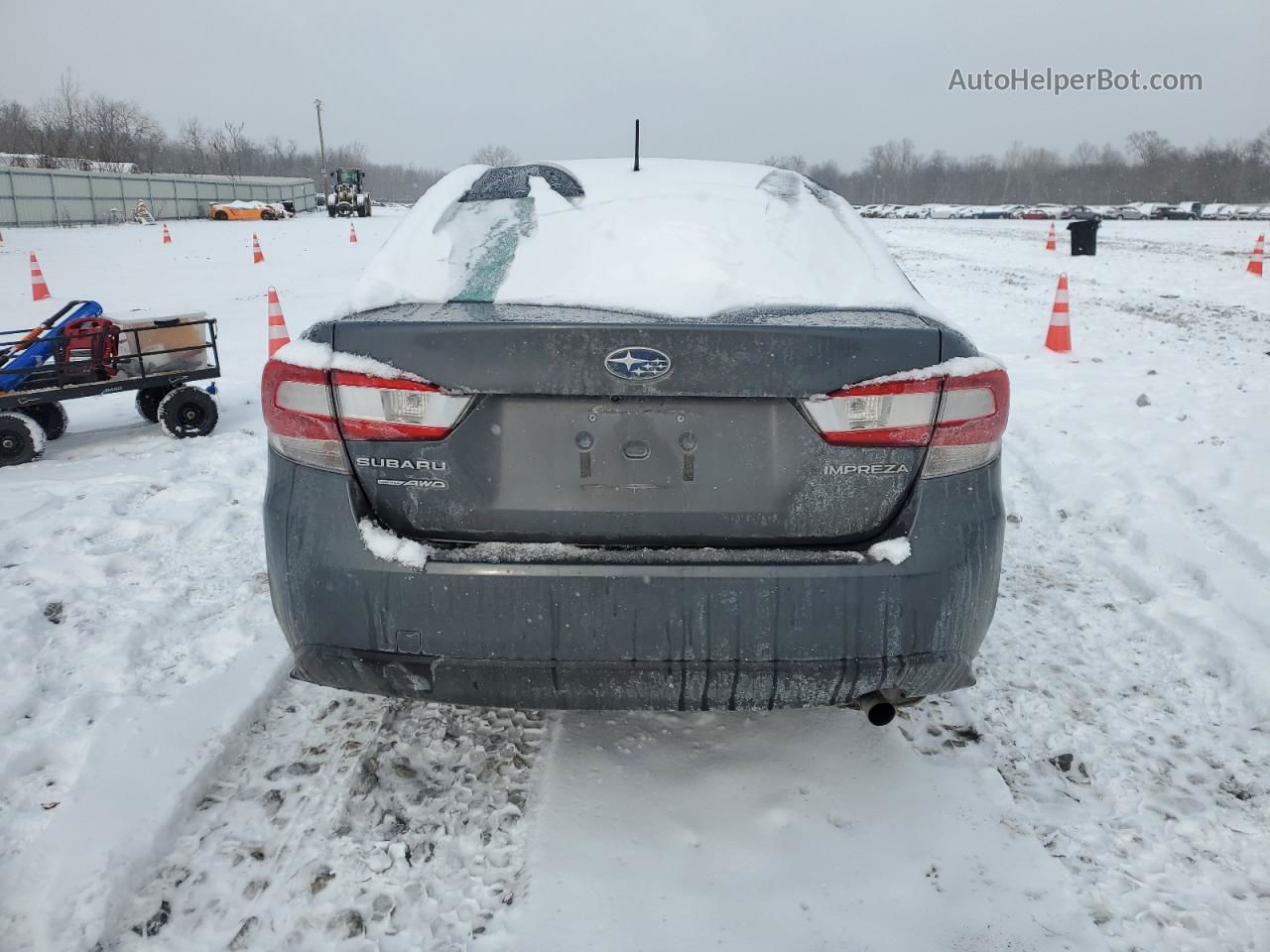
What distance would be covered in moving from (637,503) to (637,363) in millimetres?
332

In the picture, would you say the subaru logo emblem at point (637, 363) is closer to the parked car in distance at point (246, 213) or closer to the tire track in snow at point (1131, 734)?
the tire track in snow at point (1131, 734)

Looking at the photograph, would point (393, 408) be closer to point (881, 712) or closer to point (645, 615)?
point (645, 615)

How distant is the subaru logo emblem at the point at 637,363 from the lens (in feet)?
6.32

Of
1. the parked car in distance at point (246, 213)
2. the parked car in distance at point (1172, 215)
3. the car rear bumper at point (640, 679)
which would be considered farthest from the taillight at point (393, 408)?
the parked car in distance at point (1172, 215)

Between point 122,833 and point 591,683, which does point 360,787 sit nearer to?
point 122,833

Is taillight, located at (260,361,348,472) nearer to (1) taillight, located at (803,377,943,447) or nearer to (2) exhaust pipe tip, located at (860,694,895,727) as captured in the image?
(1) taillight, located at (803,377,943,447)


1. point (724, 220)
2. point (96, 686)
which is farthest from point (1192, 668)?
point (96, 686)

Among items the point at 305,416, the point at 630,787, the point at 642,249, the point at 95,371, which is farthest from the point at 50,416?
the point at 630,787

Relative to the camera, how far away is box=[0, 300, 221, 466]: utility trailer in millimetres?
5703

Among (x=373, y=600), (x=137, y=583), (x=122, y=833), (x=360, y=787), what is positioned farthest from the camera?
(x=137, y=583)

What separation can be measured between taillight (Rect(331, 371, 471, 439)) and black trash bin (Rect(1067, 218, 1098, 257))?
891 inches

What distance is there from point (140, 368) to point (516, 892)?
18.2 ft

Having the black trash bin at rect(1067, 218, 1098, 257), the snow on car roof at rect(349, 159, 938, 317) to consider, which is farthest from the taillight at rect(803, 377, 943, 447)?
the black trash bin at rect(1067, 218, 1098, 257)

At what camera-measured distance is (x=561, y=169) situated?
3.21 m
